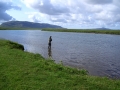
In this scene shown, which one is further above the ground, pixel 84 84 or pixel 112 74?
pixel 84 84

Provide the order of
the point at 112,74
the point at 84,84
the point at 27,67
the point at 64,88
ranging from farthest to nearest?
the point at 112,74, the point at 27,67, the point at 84,84, the point at 64,88

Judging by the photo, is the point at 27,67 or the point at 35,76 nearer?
the point at 35,76

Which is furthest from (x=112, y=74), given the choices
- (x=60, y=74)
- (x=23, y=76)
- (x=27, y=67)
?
(x=23, y=76)

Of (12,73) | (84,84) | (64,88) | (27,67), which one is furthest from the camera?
(27,67)

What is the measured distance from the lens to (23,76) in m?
12.7

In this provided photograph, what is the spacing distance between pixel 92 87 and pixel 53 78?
9.92ft

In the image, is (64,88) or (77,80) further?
(77,80)

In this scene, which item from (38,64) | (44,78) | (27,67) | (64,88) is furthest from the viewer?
(38,64)

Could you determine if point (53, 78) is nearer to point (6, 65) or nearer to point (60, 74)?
point (60, 74)

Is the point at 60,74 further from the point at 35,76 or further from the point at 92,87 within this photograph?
the point at 92,87

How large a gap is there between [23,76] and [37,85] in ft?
6.93

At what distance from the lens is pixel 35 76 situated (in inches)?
501

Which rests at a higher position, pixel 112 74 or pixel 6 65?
pixel 6 65

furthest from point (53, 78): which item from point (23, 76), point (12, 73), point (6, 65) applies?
point (6, 65)
